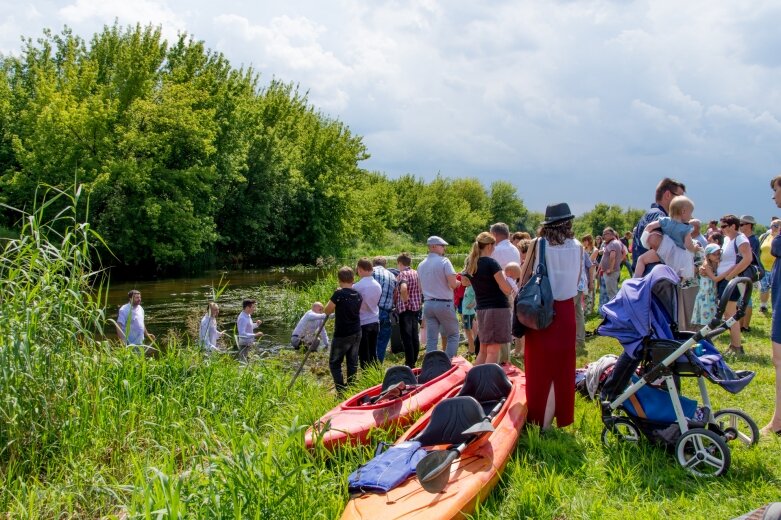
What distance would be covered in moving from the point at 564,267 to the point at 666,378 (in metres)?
1.10

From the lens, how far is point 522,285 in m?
4.93

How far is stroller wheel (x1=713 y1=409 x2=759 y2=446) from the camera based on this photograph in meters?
4.26

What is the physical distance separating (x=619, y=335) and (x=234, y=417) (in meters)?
3.50

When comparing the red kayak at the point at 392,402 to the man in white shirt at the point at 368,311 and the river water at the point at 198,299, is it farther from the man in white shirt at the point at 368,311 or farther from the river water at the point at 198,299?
the river water at the point at 198,299

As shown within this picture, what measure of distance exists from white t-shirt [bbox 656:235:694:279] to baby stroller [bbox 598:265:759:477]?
3.49 ft

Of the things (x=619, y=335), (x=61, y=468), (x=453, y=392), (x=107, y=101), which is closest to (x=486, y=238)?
(x=453, y=392)

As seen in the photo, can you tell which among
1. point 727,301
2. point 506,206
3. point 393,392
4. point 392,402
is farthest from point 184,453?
point 506,206

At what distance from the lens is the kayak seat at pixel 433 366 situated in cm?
645

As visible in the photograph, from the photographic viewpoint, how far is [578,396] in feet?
19.3

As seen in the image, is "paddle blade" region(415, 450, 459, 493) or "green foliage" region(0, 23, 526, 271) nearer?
"paddle blade" region(415, 450, 459, 493)

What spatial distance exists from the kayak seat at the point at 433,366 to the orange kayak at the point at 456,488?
177 centimetres

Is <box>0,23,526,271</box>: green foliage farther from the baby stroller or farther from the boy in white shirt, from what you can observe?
the baby stroller

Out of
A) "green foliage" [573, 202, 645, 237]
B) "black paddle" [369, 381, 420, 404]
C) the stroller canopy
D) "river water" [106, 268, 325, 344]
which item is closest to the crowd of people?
the stroller canopy

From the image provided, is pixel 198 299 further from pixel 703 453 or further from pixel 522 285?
pixel 703 453
